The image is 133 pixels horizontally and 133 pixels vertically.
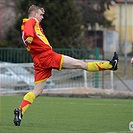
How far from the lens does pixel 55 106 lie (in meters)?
17.5

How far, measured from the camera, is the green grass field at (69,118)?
37.2 feet

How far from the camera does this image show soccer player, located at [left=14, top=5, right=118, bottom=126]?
39.3 ft

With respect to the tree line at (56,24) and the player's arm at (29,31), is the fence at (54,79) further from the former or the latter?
the player's arm at (29,31)

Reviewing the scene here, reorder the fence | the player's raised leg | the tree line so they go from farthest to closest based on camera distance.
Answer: the tree line, the fence, the player's raised leg

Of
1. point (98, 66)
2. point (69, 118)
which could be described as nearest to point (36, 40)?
point (98, 66)

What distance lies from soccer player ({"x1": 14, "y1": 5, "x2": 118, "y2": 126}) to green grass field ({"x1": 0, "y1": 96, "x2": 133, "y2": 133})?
0.61 metres

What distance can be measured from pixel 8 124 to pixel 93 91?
12.0 m

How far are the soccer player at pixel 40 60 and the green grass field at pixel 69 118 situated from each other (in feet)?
1.99

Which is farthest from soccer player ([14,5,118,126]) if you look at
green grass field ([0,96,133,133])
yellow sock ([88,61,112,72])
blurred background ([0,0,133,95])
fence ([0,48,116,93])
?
blurred background ([0,0,133,95])

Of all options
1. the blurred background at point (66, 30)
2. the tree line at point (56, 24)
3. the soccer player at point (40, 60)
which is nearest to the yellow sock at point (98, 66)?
the soccer player at point (40, 60)

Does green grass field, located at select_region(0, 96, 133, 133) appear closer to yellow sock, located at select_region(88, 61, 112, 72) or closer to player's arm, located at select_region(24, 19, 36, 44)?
yellow sock, located at select_region(88, 61, 112, 72)

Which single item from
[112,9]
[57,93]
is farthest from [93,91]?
[112,9]

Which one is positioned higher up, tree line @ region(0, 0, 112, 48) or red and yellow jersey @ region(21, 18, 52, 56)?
tree line @ region(0, 0, 112, 48)

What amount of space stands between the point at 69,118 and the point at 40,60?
6.87 feet
